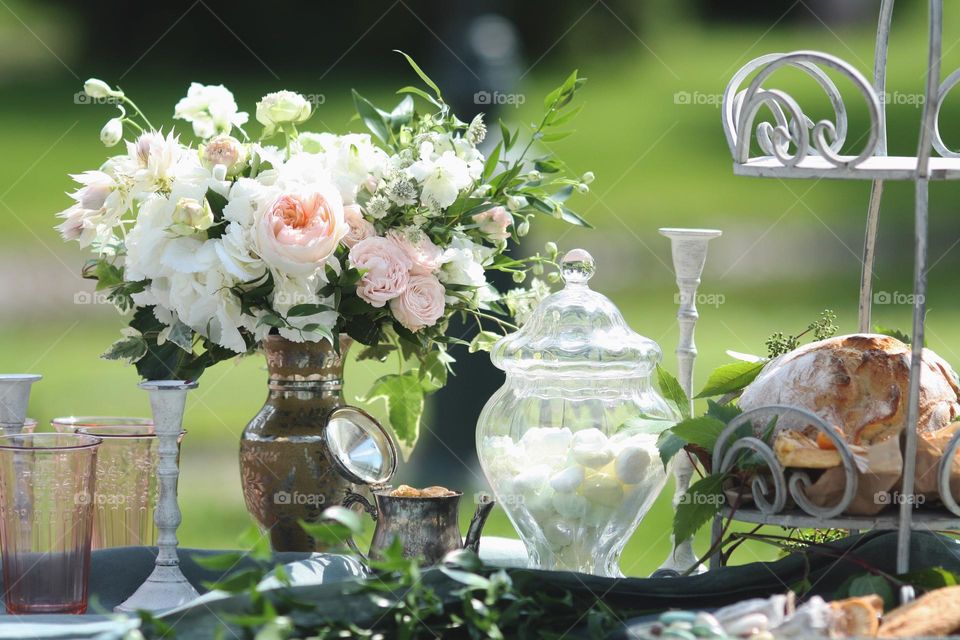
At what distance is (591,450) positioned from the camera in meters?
1.33

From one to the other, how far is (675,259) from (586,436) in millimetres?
287

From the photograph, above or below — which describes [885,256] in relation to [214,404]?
above

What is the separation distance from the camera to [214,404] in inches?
181

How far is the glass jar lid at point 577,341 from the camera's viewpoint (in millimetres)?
1379

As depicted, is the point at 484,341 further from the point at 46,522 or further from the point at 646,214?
the point at 646,214

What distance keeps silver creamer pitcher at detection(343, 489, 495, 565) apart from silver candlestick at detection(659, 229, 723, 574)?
0.99 ft

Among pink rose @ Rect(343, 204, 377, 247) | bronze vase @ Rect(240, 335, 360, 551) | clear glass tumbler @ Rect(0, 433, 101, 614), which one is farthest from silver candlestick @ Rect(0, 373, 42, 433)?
pink rose @ Rect(343, 204, 377, 247)

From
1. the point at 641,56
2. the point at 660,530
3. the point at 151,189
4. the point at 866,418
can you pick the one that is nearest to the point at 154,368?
the point at 151,189

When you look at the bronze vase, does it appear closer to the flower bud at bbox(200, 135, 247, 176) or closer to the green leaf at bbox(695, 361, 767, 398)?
the flower bud at bbox(200, 135, 247, 176)

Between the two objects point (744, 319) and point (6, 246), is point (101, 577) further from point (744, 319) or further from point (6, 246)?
point (6, 246)

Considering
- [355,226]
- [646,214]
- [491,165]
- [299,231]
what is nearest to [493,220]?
[491,165]

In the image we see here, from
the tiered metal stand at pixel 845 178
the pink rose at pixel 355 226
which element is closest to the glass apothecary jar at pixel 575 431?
the tiered metal stand at pixel 845 178

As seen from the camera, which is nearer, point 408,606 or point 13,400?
point 408,606

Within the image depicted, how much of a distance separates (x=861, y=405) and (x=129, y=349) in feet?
2.70
